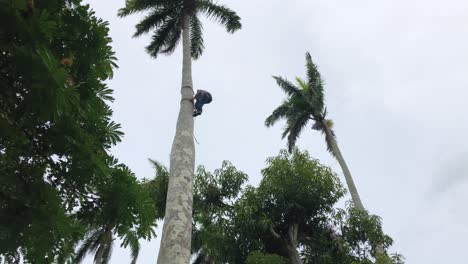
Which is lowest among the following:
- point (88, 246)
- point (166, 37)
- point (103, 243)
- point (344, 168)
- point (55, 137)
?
point (55, 137)

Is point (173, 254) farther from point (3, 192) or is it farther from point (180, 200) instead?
point (3, 192)

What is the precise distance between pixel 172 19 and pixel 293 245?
25.7ft

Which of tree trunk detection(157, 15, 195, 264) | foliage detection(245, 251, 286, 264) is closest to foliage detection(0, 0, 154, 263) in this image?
tree trunk detection(157, 15, 195, 264)

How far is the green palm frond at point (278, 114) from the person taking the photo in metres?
26.9

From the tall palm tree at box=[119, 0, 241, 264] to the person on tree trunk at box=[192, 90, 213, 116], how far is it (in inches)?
14.4

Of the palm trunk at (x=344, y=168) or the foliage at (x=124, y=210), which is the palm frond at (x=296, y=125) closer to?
the palm trunk at (x=344, y=168)

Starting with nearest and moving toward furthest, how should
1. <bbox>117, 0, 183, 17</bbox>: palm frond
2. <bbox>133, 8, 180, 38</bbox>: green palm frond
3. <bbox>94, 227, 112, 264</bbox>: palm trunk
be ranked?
<bbox>94, 227, 112, 264</bbox>: palm trunk, <bbox>117, 0, 183, 17</bbox>: palm frond, <bbox>133, 8, 180, 38</bbox>: green palm frond

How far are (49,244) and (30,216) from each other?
287 mm

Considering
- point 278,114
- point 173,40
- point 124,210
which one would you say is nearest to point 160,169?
point 173,40

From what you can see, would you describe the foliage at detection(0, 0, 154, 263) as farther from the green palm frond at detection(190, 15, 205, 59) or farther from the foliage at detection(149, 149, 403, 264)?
the green palm frond at detection(190, 15, 205, 59)

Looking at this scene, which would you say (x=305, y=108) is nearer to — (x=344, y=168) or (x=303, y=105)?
(x=303, y=105)

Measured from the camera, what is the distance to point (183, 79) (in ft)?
39.7

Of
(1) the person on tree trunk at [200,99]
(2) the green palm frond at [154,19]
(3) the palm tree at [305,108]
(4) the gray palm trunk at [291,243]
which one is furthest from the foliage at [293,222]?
(3) the palm tree at [305,108]

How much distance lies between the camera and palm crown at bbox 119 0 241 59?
49.5ft
